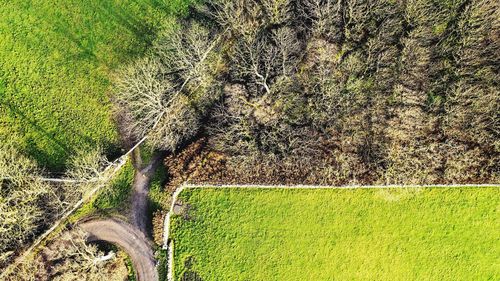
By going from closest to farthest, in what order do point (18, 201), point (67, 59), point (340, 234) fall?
point (18, 201)
point (340, 234)
point (67, 59)

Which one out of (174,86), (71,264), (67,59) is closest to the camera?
(71,264)

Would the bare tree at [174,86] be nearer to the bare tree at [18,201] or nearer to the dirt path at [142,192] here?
the dirt path at [142,192]

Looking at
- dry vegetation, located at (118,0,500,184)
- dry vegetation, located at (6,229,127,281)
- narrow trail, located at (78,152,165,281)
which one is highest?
dry vegetation, located at (118,0,500,184)

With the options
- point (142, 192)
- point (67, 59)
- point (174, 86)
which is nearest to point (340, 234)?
point (142, 192)

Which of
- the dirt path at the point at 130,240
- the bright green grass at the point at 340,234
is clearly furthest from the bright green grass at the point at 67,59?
the bright green grass at the point at 340,234

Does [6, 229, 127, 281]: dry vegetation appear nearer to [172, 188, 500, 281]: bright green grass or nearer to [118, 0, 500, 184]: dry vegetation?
[172, 188, 500, 281]: bright green grass

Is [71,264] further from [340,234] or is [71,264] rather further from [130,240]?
[340,234]

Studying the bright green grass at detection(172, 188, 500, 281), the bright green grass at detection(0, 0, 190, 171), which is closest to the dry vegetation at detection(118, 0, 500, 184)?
the bright green grass at detection(172, 188, 500, 281)
